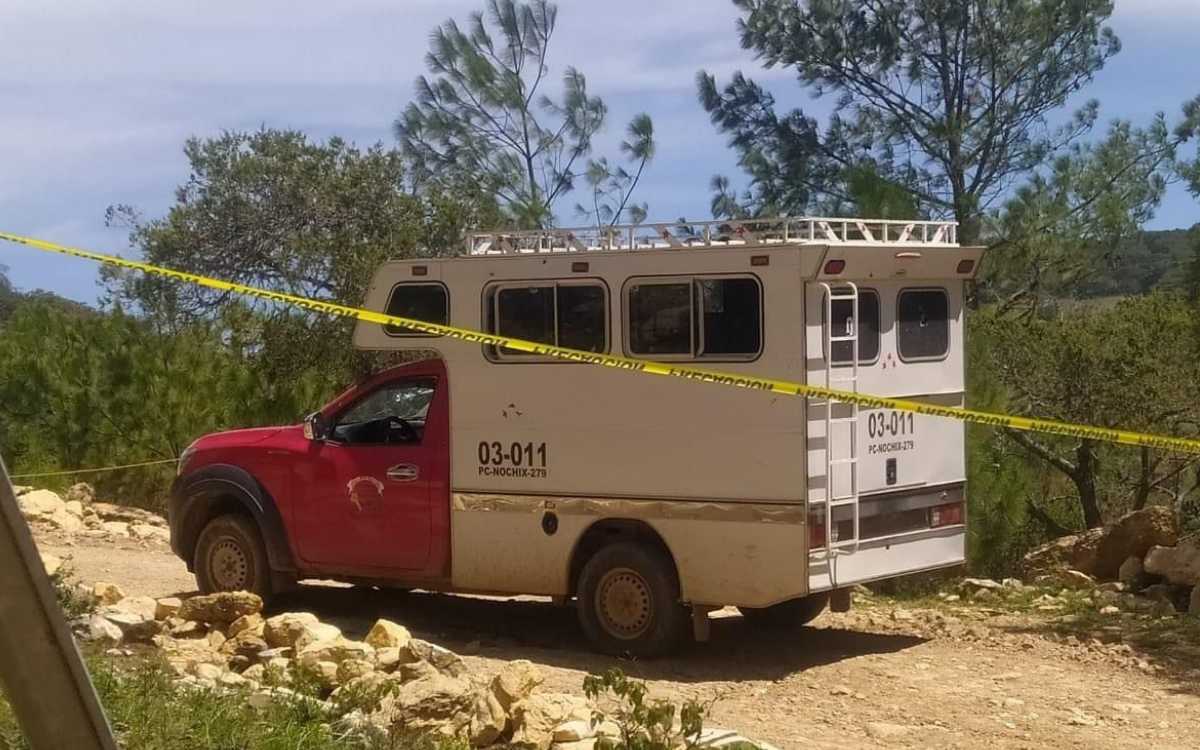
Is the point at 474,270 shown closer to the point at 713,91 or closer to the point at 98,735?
the point at 98,735

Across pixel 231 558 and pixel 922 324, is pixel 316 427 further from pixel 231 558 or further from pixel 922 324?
pixel 922 324

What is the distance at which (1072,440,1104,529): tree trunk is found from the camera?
1645 centimetres

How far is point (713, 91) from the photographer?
2628cm

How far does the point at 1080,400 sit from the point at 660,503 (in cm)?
837

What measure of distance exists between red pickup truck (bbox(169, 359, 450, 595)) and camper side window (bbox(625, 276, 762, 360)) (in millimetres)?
1525

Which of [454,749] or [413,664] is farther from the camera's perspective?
[413,664]

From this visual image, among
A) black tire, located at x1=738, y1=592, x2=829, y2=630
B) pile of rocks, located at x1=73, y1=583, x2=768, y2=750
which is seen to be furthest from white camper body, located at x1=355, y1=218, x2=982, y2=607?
pile of rocks, located at x1=73, y1=583, x2=768, y2=750

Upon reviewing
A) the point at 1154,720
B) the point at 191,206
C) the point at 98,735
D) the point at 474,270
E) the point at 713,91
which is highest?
the point at 713,91

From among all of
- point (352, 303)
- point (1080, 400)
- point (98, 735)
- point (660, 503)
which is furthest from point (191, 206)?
point (98, 735)

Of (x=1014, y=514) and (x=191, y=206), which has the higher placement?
(x=191, y=206)

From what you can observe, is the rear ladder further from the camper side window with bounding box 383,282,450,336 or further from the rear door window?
the camper side window with bounding box 383,282,450,336

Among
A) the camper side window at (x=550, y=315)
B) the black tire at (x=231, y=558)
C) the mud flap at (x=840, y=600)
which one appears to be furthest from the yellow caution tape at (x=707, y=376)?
the black tire at (x=231, y=558)

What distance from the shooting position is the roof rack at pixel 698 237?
9.21 metres

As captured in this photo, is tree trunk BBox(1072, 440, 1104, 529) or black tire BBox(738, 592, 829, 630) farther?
tree trunk BBox(1072, 440, 1104, 529)
